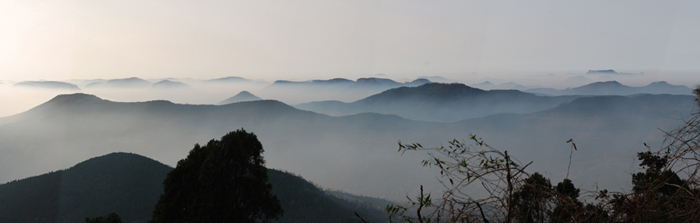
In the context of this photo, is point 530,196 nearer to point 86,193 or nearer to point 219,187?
point 219,187

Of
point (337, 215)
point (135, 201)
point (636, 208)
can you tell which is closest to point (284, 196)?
point (337, 215)

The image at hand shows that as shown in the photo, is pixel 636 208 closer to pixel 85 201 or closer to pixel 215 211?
pixel 215 211

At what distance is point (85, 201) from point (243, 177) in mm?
66238

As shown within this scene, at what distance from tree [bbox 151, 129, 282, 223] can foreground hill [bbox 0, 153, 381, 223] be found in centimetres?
5080

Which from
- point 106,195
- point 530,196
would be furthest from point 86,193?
point 530,196

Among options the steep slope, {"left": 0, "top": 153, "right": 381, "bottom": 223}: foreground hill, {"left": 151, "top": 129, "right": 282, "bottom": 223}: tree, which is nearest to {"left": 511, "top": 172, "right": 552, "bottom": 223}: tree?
{"left": 151, "top": 129, "right": 282, "bottom": 223}: tree

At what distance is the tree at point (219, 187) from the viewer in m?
13.9

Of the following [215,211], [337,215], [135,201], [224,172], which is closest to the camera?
[215,211]

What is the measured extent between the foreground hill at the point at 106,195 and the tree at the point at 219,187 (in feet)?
167

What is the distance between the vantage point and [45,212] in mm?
53031

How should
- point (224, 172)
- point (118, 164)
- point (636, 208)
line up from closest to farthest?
1. point (636, 208)
2. point (224, 172)
3. point (118, 164)

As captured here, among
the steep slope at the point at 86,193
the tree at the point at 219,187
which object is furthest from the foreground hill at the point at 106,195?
the tree at the point at 219,187

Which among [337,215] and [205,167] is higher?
[205,167]

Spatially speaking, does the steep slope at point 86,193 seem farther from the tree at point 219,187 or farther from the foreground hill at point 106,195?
the tree at point 219,187
